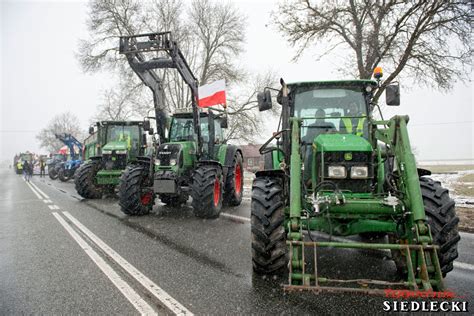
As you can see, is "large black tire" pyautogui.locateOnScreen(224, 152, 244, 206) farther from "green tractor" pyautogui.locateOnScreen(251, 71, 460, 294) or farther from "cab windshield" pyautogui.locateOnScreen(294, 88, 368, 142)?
"green tractor" pyautogui.locateOnScreen(251, 71, 460, 294)

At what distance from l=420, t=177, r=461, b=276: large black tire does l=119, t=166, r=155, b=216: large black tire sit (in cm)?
608

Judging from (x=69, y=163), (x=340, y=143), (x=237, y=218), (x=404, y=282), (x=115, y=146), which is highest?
(x=115, y=146)

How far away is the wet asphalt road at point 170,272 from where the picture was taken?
314cm

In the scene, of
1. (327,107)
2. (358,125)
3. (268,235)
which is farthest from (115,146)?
(268,235)

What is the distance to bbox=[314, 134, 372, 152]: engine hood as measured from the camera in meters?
3.89

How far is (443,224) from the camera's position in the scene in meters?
3.49

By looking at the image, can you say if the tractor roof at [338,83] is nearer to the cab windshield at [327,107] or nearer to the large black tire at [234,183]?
the cab windshield at [327,107]

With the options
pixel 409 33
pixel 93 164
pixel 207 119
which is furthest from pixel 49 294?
pixel 409 33

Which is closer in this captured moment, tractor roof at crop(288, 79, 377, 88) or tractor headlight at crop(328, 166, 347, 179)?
tractor headlight at crop(328, 166, 347, 179)

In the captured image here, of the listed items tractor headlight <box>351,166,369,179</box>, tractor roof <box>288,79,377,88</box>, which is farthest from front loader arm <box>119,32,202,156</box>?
tractor headlight <box>351,166,369,179</box>

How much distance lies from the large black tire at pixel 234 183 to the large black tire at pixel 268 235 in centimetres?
567

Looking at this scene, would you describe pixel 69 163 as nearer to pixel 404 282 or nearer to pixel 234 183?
pixel 234 183

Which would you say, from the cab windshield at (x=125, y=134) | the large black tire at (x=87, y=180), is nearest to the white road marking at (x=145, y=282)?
the large black tire at (x=87, y=180)

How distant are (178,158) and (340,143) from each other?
16.0 ft
